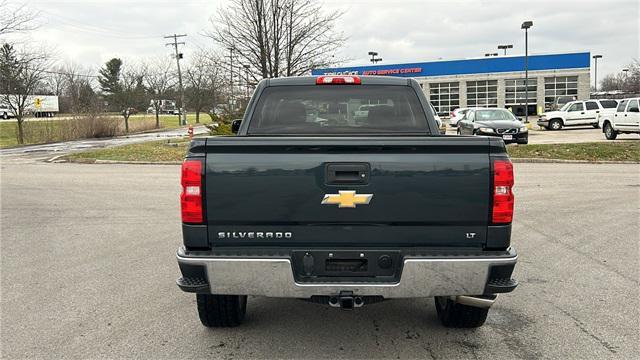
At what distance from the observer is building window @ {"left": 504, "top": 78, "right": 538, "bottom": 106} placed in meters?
57.9

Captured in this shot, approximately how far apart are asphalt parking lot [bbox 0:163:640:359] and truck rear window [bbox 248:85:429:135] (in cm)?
158

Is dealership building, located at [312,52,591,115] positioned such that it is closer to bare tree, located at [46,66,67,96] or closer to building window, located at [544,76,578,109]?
building window, located at [544,76,578,109]

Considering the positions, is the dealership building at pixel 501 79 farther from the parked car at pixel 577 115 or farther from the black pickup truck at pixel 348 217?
the black pickup truck at pixel 348 217

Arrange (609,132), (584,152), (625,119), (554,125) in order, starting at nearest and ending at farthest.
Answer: (584,152) < (625,119) < (609,132) < (554,125)

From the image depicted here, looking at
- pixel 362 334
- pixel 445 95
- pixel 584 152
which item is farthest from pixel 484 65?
pixel 362 334

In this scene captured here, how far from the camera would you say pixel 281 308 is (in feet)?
16.1

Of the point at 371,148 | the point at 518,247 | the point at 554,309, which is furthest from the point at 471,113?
the point at 371,148

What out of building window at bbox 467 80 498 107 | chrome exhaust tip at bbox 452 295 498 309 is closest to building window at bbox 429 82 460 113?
building window at bbox 467 80 498 107

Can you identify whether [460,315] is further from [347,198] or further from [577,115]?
[577,115]

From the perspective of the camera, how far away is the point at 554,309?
4.80 metres


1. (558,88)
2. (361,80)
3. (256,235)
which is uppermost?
(558,88)

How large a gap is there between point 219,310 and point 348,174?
5.19ft

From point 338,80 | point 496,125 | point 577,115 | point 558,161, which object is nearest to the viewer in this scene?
point 338,80

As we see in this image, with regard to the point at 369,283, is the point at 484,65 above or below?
above
